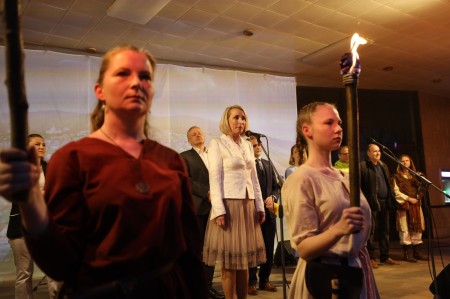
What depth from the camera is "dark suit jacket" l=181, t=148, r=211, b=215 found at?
13.9 ft

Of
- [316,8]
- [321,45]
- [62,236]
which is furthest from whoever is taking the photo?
[321,45]

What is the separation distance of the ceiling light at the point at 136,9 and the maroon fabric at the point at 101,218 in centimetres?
400

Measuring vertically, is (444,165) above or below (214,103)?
below

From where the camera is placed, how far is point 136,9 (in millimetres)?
4871

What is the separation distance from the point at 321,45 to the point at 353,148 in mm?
5619

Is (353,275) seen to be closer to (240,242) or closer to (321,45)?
(240,242)

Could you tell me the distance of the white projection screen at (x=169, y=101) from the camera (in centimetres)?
566

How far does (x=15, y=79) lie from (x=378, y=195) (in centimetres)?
605

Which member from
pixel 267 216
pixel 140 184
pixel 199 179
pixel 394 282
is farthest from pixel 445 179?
pixel 140 184

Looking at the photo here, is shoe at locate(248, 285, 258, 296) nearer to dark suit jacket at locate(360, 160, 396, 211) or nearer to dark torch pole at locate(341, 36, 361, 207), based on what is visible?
dark suit jacket at locate(360, 160, 396, 211)

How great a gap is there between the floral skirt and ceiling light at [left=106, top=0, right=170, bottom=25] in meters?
2.87

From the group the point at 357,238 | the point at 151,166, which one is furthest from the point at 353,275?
the point at 151,166

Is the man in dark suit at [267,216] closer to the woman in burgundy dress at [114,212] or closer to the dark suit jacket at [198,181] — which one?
the dark suit jacket at [198,181]

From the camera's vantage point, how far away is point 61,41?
228 inches
